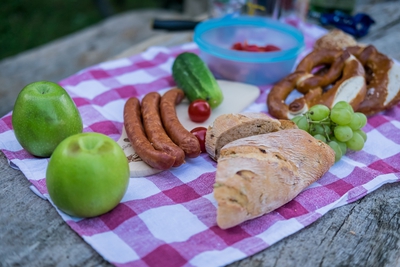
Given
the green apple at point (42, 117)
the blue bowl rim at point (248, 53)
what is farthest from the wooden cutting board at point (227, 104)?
→ the green apple at point (42, 117)

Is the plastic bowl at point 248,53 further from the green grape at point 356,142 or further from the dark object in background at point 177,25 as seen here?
the green grape at point 356,142

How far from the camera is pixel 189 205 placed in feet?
4.41

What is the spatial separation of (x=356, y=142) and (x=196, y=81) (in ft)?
2.28

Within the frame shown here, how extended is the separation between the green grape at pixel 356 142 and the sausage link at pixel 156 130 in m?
0.60

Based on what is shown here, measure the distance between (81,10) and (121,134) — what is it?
383 cm

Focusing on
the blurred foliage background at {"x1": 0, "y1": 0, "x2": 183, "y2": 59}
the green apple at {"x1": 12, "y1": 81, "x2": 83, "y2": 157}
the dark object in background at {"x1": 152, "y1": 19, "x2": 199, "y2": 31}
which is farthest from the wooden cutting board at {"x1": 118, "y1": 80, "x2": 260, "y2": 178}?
the blurred foliage background at {"x1": 0, "y1": 0, "x2": 183, "y2": 59}

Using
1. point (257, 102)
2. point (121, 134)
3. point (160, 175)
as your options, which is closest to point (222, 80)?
point (257, 102)

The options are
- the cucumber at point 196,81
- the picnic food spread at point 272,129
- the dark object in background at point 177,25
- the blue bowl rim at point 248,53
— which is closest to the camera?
the picnic food spread at point 272,129

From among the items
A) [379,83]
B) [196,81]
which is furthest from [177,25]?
[379,83]

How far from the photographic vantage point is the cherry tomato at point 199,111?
1807 mm

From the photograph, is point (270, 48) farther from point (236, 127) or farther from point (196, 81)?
point (236, 127)

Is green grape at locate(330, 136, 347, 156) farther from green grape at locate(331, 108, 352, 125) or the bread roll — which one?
the bread roll

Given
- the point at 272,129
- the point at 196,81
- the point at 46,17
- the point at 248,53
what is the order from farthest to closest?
the point at 46,17
the point at 248,53
the point at 196,81
the point at 272,129

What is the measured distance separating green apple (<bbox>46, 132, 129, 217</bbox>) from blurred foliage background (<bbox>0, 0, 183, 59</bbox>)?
10.6ft
